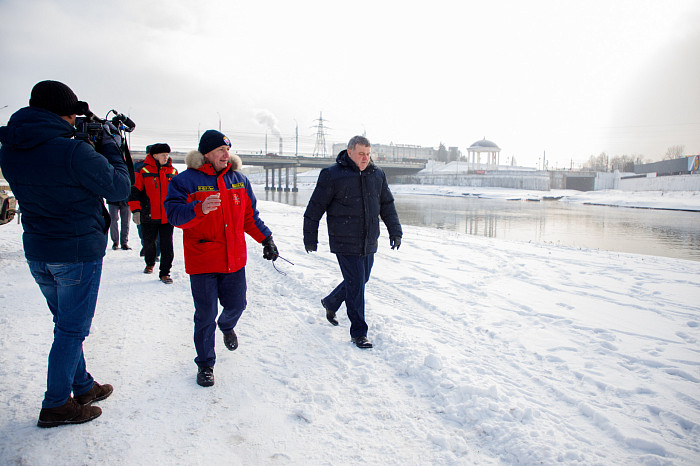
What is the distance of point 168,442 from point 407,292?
12.9 ft

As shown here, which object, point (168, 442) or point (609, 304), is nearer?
point (168, 442)

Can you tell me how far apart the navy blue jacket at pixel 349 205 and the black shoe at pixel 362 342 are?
0.82 meters

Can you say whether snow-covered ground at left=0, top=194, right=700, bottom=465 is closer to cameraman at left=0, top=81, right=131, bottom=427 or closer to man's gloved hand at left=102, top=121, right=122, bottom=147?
cameraman at left=0, top=81, right=131, bottom=427

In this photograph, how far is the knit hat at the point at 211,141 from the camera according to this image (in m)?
3.14

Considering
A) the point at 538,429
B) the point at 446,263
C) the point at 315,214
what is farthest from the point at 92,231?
the point at 446,263

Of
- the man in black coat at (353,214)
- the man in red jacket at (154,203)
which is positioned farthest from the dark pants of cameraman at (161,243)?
the man in black coat at (353,214)

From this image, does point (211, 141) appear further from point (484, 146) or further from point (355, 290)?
point (484, 146)

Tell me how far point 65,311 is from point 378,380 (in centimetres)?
222

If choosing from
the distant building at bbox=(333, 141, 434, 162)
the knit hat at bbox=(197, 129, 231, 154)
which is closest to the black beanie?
the knit hat at bbox=(197, 129, 231, 154)

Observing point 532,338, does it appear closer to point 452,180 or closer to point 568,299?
point 568,299

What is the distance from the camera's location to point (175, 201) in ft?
9.79

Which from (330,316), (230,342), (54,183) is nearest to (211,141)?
(54,183)

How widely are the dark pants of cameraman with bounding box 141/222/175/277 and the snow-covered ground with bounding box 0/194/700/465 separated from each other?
34 cm

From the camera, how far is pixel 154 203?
585cm
